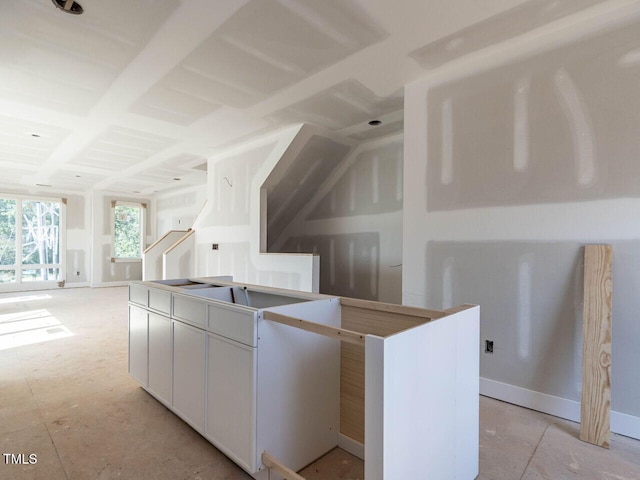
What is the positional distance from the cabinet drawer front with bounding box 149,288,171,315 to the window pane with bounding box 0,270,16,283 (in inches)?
323

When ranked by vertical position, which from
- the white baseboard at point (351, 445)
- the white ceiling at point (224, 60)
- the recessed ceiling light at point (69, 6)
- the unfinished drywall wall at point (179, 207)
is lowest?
the white baseboard at point (351, 445)

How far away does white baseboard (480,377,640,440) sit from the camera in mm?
2145

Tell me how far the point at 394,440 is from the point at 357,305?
2.69 feet

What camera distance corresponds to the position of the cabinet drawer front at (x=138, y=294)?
101 inches

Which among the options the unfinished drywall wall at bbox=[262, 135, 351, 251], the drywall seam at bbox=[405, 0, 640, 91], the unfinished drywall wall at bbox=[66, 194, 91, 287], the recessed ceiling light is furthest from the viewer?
the unfinished drywall wall at bbox=[66, 194, 91, 287]

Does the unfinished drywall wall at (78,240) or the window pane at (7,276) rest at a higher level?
the unfinished drywall wall at (78,240)

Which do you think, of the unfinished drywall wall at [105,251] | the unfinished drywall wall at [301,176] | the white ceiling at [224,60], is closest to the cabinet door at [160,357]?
the white ceiling at [224,60]

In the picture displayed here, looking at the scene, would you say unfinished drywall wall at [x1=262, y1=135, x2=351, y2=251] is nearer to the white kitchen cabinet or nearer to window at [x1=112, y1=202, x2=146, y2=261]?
the white kitchen cabinet

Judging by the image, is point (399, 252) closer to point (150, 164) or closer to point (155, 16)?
point (155, 16)

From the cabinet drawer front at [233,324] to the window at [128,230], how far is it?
9.02 m

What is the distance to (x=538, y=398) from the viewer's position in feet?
8.08

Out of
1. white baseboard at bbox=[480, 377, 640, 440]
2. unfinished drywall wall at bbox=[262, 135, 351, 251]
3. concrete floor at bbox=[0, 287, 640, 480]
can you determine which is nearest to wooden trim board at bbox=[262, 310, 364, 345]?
concrete floor at bbox=[0, 287, 640, 480]

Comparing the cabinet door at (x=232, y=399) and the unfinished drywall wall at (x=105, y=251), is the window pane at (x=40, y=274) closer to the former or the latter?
the unfinished drywall wall at (x=105, y=251)

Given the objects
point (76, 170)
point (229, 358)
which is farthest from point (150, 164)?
point (229, 358)
